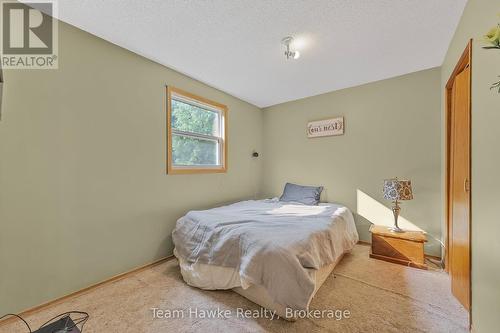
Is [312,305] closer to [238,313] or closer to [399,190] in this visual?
[238,313]

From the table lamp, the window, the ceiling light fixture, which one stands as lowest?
the table lamp

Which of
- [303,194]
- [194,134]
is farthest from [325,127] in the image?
[194,134]

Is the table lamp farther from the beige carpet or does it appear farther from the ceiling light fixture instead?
the ceiling light fixture

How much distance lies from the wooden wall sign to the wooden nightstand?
5.23ft

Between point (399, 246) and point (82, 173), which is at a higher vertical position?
point (82, 173)

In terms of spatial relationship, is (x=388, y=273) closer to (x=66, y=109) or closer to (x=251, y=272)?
(x=251, y=272)

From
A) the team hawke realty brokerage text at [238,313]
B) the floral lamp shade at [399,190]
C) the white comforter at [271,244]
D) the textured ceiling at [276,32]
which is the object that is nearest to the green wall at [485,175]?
the textured ceiling at [276,32]

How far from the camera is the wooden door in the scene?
5.10 feet

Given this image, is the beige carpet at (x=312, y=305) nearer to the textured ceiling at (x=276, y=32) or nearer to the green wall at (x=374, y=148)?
the green wall at (x=374, y=148)

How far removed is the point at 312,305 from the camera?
1709 mm

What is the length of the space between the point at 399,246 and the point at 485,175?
1617 mm

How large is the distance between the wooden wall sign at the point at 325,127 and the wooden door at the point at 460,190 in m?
1.39

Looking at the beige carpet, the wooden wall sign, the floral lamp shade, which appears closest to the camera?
the beige carpet

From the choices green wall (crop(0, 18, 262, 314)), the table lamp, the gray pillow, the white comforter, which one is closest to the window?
green wall (crop(0, 18, 262, 314))
